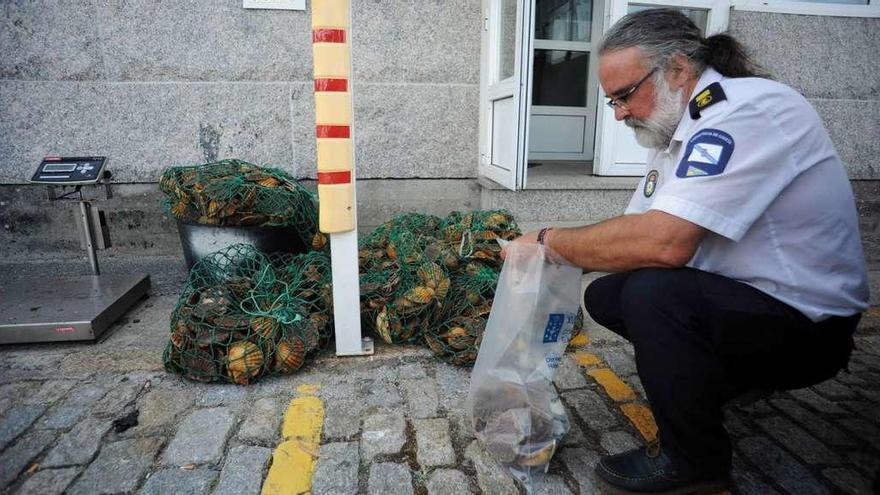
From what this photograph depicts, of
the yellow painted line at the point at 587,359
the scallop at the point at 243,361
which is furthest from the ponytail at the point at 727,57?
the scallop at the point at 243,361

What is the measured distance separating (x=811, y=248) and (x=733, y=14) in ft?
11.9

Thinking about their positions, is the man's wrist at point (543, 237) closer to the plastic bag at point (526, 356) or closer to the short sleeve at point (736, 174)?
the plastic bag at point (526, 356)

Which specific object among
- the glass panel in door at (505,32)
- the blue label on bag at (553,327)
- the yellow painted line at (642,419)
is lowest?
the yellow painted line at (642,419)

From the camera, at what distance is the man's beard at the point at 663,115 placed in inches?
68.6

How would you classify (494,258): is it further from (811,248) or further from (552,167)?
(552,167)

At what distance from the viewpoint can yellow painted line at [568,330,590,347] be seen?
2.80m

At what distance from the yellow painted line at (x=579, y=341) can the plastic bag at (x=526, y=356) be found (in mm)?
998

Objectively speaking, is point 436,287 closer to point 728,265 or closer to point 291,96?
point 728,265

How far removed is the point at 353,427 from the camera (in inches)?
80.4

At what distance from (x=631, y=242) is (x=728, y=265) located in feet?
1.12

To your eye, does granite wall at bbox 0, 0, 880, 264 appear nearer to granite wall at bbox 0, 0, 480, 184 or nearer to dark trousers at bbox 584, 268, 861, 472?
granite wall at bbox 0, 0, 480, 184

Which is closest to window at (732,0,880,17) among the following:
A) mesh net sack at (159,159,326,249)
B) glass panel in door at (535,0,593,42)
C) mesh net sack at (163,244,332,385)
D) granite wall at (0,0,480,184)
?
glass panel in door at (535,0,593,42)

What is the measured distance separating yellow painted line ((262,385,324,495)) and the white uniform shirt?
1.52 m

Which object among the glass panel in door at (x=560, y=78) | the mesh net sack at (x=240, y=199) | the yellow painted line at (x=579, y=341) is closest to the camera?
the yellow painted line at (x=579, y=341)
